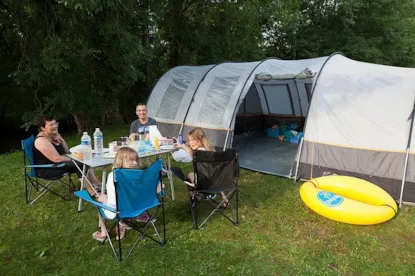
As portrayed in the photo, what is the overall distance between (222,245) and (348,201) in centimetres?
159

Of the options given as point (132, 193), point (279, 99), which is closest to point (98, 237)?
point (132, 193)

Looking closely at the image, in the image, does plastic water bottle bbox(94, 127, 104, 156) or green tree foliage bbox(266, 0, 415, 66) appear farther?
green tree foliage bbox(266, 0, 415, 66)

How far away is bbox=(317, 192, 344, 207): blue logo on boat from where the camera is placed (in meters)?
3.64

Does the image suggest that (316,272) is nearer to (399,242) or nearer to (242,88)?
(399,242)

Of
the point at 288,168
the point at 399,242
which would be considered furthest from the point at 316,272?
A: the point at 288,168

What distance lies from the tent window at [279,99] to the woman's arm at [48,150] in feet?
19.1

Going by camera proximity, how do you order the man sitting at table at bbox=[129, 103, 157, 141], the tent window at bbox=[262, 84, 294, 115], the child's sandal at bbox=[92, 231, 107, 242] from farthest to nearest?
the tent window at bbox=[262, 84, 294, 115], the man sitting at table at bbox=[129, 103, 157, 141], the child's sandal at bbox=[92, 231, 107, 242]

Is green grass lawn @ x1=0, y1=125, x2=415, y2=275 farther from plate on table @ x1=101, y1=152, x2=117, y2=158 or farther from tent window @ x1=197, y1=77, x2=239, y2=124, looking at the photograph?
tent window @ x1=197, y1=77, x2=239, y2=124

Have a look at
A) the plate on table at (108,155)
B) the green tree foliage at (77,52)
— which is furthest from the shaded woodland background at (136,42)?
the plate on table at (108,155)

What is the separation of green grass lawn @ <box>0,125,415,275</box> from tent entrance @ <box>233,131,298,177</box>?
1396 mm

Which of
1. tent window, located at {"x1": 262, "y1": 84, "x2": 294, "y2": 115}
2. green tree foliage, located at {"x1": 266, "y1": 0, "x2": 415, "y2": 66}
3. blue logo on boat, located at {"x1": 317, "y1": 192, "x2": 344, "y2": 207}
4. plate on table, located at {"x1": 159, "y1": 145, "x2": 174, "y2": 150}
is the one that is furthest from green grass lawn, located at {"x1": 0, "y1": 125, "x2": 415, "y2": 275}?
green tree foliage, located at {"x1": 266, "y1": 0, "x2": 415, "y2": 66}

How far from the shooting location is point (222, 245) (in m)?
3.10

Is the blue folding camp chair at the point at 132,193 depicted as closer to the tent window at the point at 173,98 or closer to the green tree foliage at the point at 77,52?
the tent window at the point at 173,98

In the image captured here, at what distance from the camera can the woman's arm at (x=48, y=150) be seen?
151 inches
